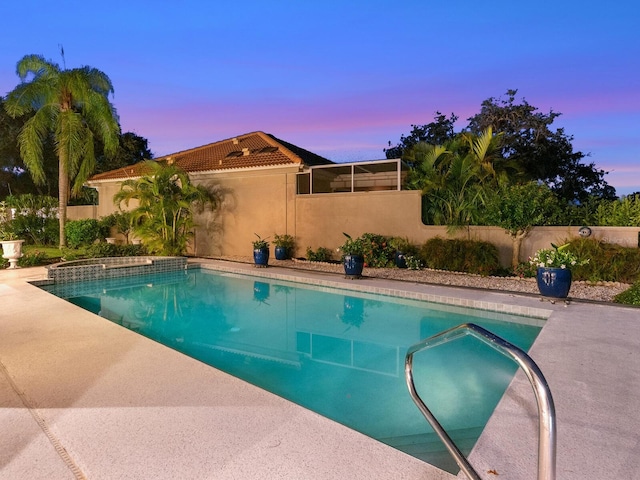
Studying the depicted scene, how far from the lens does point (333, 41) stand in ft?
53.6

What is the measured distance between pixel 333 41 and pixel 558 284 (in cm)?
1309

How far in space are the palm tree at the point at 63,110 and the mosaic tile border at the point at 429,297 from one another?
8.29m

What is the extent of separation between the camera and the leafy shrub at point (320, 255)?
13.9m

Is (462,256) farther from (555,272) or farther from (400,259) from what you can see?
(555,272)

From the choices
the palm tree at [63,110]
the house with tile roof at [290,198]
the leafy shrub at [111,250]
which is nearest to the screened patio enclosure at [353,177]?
the house with tile roof at [290,198]

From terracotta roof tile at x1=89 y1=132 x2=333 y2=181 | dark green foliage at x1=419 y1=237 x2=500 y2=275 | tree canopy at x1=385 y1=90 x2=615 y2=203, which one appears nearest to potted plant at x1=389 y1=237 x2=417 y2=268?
dark green foliage at x1=419 y1=237 x2=500 y2=275

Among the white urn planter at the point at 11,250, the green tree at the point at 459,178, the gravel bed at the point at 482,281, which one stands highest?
the green tree at the point at 459,178

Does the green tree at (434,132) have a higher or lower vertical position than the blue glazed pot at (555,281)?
higher

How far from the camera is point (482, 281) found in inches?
392

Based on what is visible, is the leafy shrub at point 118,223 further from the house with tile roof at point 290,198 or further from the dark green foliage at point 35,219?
the house with tile roof at point 290,198

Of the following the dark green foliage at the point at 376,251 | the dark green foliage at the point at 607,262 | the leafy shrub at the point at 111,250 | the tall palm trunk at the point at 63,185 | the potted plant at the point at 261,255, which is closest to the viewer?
the dark green foliage at the point at 607,262

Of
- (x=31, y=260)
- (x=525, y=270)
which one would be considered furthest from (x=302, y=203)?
(x=31, y=260)

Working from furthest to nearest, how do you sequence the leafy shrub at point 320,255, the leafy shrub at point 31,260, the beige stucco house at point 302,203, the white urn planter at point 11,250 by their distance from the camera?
the leafy shrub at point 320,255 < the beige stucco house at point 302,203 < the leafy shrub at point 31,260 < the white urn planter at point 11,250

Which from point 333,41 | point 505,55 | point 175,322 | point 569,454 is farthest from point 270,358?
point 505,55
